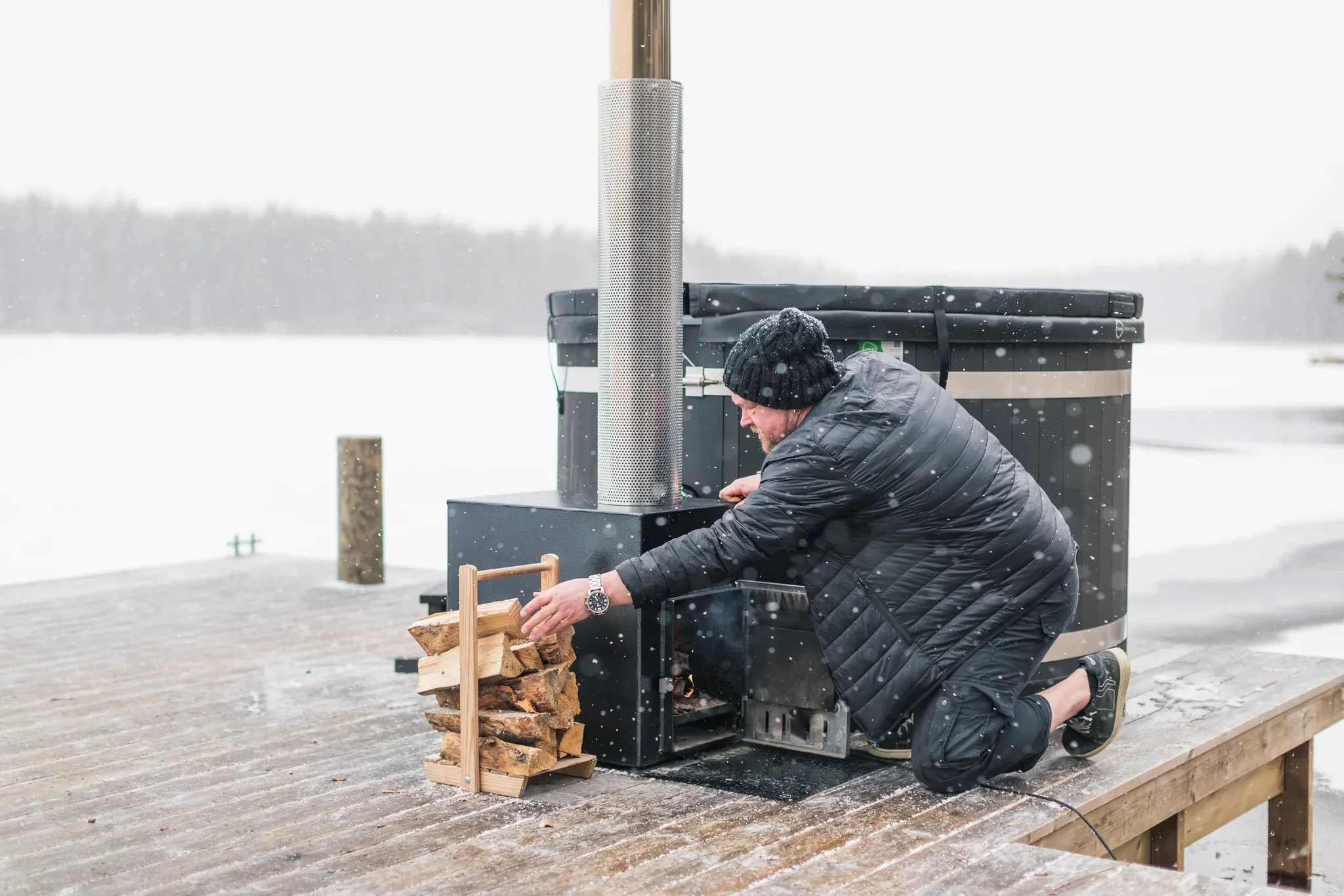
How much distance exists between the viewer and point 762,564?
339 cm

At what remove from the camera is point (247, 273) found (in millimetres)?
24516

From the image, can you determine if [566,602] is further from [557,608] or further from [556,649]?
[556,649]

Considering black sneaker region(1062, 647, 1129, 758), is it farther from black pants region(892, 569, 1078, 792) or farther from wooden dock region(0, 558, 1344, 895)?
black pants region(892, 569, 1078, 792)

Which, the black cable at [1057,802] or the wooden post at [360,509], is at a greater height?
the wooden post at [360,509]

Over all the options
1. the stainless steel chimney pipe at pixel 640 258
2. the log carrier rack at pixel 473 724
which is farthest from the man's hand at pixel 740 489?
the log carrier rack at pixel 473 724

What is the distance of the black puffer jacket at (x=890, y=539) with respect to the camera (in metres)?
2.76

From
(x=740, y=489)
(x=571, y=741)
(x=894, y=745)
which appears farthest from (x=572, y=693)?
(x=894, y=745)

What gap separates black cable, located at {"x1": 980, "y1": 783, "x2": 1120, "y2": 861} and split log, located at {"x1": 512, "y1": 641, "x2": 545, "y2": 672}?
102cm

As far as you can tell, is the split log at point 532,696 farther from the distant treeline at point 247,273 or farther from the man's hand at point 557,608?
the distant treeline at point 247,273

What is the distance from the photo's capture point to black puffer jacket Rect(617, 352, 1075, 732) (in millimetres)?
2764

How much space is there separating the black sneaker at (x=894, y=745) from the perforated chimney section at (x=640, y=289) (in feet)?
2.46

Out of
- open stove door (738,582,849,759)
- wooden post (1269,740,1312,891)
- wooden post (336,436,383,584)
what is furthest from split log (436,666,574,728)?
wooden post (336,436,383,584)

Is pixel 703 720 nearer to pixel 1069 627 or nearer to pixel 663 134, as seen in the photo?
pixel 1069 627

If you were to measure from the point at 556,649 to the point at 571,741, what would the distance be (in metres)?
0.21
